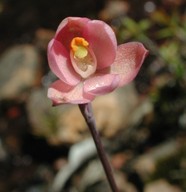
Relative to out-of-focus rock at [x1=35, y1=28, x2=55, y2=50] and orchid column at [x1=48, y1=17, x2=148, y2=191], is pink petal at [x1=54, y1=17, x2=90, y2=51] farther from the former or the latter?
out-of-focus rock at [x1=35, y1=28, x2=55, y2=50]

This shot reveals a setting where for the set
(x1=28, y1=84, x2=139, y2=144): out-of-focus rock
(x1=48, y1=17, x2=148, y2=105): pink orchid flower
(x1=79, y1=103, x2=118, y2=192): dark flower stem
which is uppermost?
(x1=28, y1=84, x2=139, y2=144): out-of-focus rock

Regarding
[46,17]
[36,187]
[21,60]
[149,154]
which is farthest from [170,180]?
[46,17]

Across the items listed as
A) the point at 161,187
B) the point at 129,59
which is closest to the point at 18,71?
the point at 161,187

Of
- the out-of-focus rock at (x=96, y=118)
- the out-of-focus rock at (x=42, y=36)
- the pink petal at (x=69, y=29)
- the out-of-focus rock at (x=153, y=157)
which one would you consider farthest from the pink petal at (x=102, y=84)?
the out-of-focus rock at (x=42, y=36)

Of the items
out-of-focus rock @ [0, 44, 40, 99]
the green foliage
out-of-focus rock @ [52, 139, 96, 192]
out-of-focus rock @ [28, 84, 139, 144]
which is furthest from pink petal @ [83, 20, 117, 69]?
out-of-focus rock @ [0, 44, 40, 99]

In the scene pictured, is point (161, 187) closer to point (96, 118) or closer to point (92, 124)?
point (96, 118)

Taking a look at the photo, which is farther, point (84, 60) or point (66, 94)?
point (84, 60)

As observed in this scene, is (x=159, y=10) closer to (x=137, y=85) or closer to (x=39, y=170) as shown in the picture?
(x=137, y=85)

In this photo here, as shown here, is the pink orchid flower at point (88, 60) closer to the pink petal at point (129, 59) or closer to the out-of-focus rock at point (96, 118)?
the pink petal at point (129, 59)
